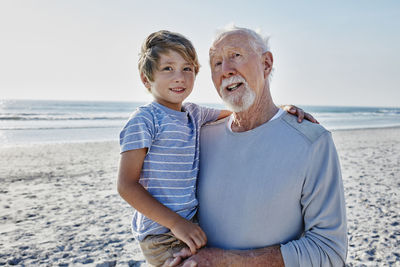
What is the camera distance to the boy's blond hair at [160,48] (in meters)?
2.32

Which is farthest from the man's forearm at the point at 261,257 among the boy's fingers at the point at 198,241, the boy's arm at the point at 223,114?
the boy's arm at the point at 223,114

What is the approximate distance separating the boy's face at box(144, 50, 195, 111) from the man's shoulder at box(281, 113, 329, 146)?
2.37 feet

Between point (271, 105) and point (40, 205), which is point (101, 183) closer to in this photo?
point (40, 205)

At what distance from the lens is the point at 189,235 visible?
75.6 inches

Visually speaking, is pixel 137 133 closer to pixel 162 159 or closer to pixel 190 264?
pixel 162 159

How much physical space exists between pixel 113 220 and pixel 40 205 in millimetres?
1897

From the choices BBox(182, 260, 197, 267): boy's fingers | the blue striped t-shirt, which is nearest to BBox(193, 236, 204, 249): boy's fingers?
BBox(182, 260, 197, 267): boy's fingers

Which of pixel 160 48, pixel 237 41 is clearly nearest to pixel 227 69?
pixel 237 41

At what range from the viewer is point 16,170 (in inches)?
400

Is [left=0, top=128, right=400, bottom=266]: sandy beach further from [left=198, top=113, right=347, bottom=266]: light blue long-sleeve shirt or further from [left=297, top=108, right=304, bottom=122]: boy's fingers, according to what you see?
[left=297, top=108, right=304, bottom=122]: boy's fingers


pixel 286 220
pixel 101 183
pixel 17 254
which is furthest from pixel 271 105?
pixel 101 183

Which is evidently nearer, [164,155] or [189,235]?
[189,235]

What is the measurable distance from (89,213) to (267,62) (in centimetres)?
514

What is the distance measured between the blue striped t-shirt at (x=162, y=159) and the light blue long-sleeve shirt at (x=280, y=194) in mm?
146
